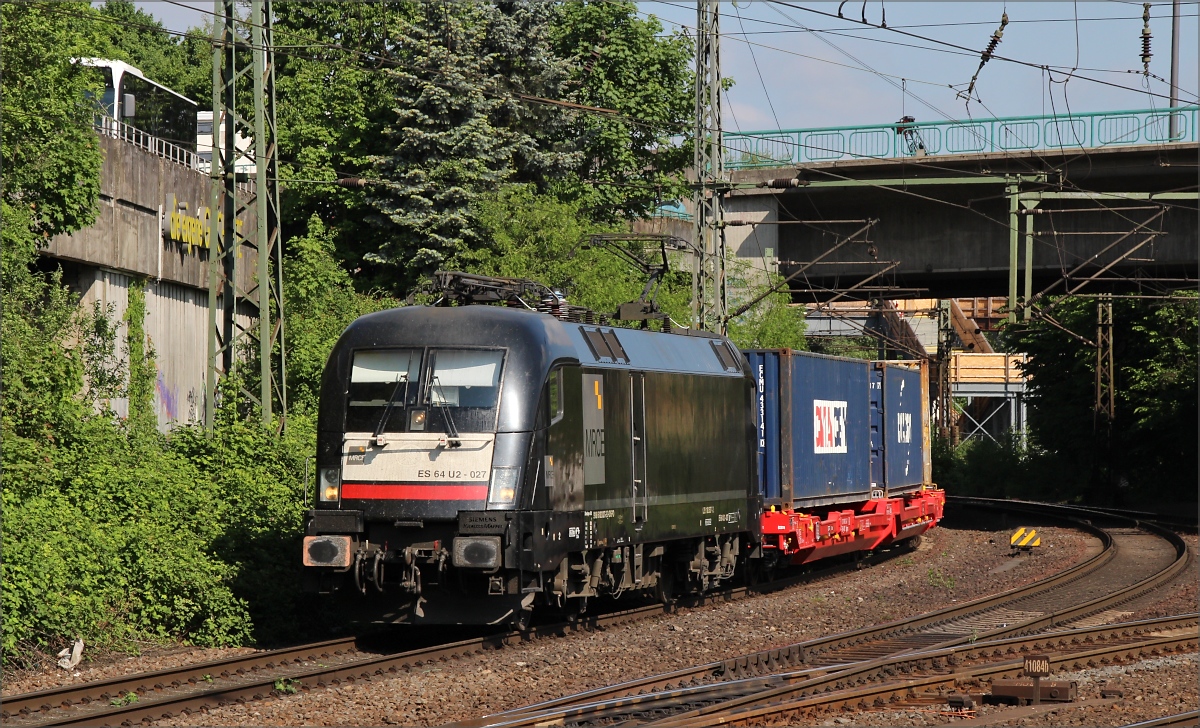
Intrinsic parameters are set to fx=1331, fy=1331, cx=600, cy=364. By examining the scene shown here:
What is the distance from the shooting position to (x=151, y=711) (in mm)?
9625

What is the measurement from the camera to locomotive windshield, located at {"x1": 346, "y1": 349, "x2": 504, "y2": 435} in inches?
498

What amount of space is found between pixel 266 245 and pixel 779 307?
Result: 1679 centimetres

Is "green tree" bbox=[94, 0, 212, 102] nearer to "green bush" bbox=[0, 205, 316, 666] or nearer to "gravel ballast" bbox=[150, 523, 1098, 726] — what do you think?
"green bush" bbox=[0, 205, 316, 666]

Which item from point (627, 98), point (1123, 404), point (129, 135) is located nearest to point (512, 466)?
point (129, 135)

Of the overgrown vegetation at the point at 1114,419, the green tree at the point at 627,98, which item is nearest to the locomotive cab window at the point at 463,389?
the green tree at the point at 627,98

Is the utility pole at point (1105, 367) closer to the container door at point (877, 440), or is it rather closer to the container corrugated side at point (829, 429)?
the container door at point (877, 440)

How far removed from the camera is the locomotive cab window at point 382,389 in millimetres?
12797

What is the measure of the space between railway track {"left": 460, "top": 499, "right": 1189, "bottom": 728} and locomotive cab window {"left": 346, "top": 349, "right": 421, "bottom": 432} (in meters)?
3.62

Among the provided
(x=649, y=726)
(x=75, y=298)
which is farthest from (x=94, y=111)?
(x=649, y=726)

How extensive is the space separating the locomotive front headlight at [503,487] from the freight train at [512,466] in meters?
0.01

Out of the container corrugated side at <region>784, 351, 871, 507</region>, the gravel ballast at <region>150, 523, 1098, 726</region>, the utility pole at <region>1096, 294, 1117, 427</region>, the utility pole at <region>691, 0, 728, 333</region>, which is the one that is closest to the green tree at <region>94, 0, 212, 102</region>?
the utility pole at <region>691, 0, 728, 333</region>

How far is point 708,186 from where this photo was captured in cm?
2395

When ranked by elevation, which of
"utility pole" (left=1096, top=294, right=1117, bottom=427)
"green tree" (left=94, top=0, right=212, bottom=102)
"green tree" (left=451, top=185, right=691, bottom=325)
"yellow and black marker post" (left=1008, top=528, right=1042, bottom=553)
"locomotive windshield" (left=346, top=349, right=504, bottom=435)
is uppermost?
"green tree" (left=94, top=0, right=212, bottom=102)

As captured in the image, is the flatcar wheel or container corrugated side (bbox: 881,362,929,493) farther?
container corrugated side (bbox: 881,362,929,493)
